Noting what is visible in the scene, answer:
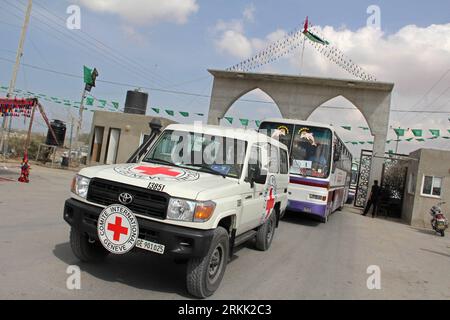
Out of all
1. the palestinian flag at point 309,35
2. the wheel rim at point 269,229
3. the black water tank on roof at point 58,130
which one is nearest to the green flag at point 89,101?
the black water tank on roof at point 58,130

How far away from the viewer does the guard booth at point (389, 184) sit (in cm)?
2252

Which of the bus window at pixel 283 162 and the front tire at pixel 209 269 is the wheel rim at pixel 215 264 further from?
the bus window at pixel 283 162

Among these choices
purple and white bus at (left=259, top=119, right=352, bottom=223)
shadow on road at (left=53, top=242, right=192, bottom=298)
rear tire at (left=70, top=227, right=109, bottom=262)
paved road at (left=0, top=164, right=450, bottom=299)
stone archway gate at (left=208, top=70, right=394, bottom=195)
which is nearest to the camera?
paved road at (left=0, top=164, right=450, bottom=299)

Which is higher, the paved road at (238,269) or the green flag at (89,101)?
the green flag at (89,101)

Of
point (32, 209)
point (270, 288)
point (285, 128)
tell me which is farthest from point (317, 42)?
point (270, 288)

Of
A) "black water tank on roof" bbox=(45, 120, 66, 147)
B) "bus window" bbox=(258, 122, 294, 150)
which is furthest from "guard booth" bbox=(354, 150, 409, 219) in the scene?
"black water tank on roof" bbox=(45, 120, 66, 147)

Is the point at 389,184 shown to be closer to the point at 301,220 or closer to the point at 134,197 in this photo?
the point at 301,220

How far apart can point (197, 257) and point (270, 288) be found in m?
1.48

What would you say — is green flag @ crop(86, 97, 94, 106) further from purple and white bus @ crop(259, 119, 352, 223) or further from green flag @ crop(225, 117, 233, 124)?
purple and white bus @ crop(259, 119, 352, 223)

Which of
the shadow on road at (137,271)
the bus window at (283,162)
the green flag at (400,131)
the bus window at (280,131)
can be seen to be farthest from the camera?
the green flag at (400,131)

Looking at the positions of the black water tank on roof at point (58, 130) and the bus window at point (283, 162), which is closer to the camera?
the bus window at point (283, 162)

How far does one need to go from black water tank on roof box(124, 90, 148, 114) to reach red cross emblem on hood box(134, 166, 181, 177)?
27376mm

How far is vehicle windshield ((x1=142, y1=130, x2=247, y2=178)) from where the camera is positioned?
19.3 ft

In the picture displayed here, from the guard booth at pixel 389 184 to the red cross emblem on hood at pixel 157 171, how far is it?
58.1 ft
